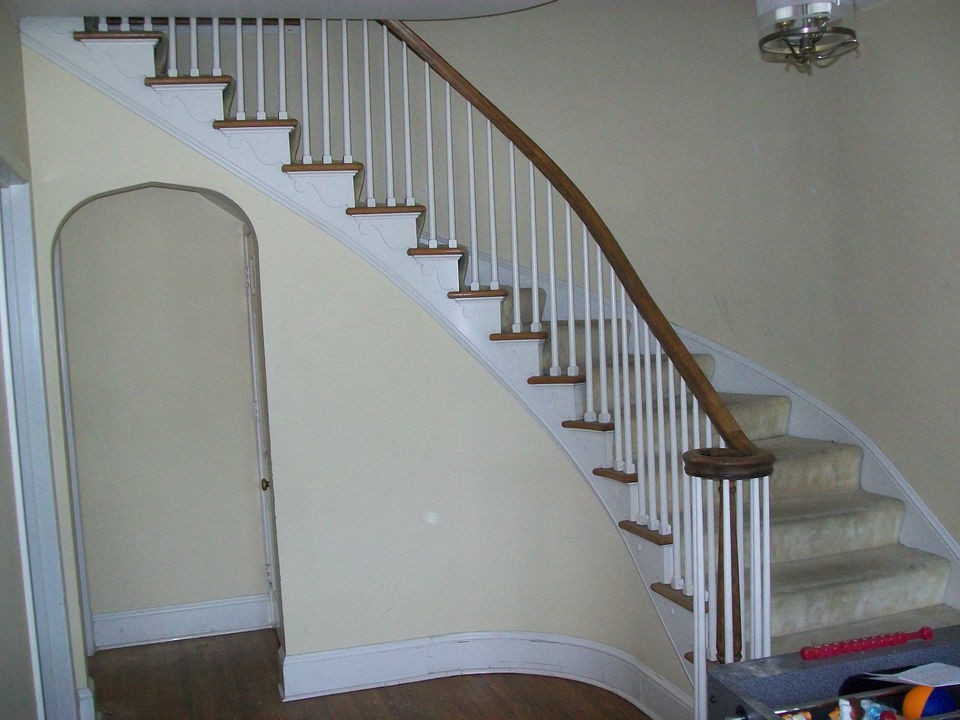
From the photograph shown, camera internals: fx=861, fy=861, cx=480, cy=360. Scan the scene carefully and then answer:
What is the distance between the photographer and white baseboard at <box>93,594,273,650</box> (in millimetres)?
4500

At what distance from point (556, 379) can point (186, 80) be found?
198 cm

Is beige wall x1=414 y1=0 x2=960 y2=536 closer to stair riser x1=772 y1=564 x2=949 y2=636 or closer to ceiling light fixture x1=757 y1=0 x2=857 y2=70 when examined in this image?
stair riser x1=772 y1=564 x2=949 y2=636

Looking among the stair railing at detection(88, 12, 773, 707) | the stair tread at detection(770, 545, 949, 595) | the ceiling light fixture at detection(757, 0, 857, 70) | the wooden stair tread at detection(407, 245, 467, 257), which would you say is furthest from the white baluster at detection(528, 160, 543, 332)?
the stair tread at detection(770, 545, 949, 595)

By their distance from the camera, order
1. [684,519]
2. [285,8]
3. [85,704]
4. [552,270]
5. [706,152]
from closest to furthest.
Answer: [684,519]
[285,8]
[85,704]
[552,270]
[706,152]

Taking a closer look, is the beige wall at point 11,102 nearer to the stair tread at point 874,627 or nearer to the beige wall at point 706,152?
the beige wall at point 706,152

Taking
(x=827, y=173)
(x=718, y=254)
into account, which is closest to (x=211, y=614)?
(x=718, y=254)

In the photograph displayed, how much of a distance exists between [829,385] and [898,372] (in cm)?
47

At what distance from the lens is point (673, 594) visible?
3.20m

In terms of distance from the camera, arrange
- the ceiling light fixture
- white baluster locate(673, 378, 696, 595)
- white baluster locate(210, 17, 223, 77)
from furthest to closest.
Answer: white baluster locate(210, 17, 223, 77) → white baluster locate(673, 378, 696, 595) → the ceiling light fixture

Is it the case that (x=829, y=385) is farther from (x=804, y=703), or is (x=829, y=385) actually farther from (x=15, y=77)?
(x=15, y=77)

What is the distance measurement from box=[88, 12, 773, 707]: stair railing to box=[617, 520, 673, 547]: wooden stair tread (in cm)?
2

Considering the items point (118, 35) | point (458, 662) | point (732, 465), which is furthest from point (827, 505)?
point (118, 35)

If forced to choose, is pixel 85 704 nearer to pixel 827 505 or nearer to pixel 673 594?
pixel 673 594

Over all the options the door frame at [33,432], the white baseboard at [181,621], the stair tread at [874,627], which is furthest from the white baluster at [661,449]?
the white baseboard at [181,621]
